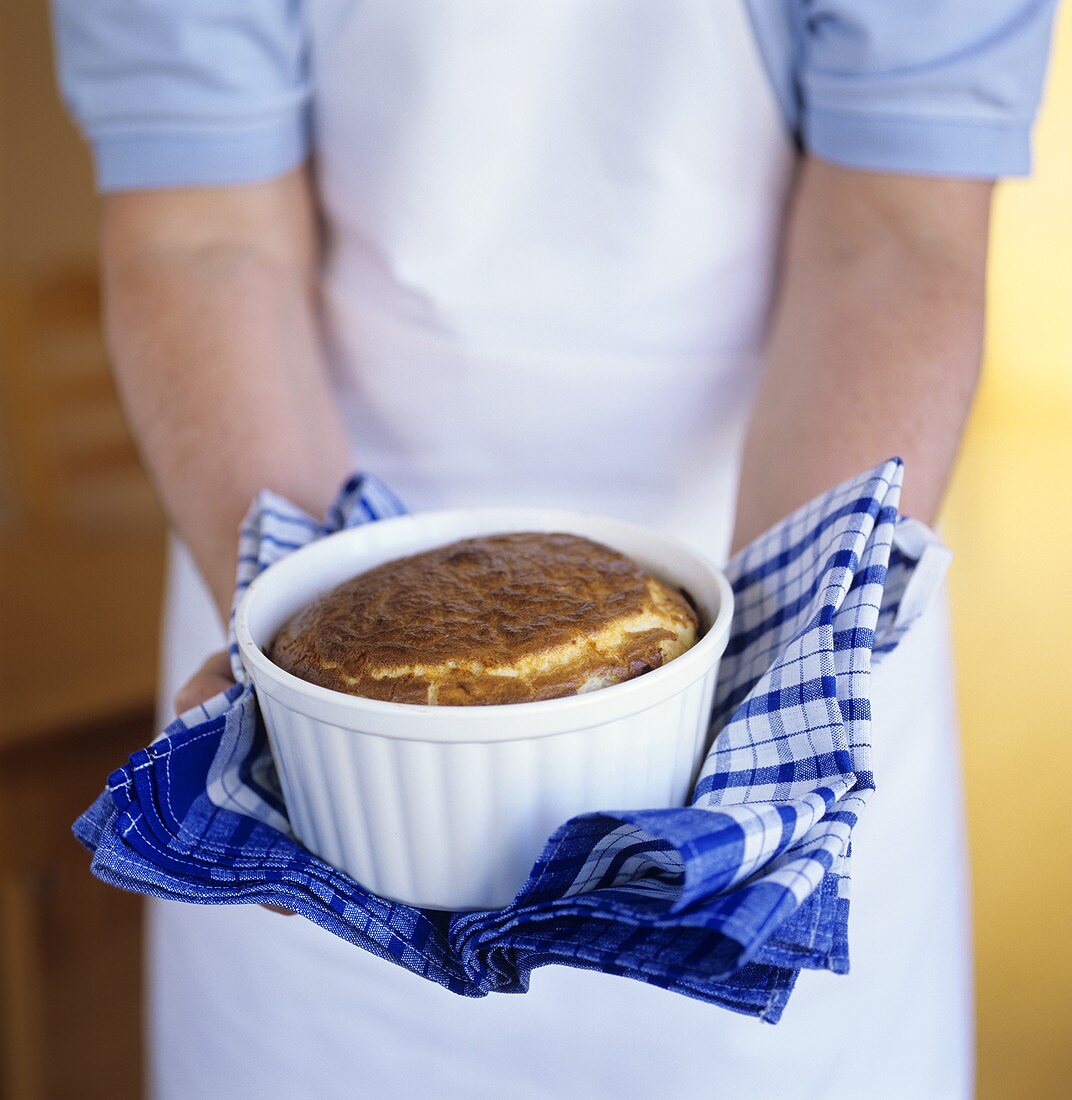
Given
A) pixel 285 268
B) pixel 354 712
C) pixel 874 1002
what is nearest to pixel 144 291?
pixel 285 268

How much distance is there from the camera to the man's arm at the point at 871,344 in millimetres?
677

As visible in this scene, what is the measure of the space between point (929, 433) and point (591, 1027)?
0.41 m

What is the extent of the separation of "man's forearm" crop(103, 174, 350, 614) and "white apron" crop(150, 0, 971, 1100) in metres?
0.06

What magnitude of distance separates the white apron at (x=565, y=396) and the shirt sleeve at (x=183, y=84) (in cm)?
4

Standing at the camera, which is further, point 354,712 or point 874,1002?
point 874,1002

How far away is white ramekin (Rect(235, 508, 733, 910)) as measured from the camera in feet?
1.55

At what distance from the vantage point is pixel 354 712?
0.47 metres

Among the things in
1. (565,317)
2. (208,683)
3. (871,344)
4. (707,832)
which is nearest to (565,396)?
(565,317)

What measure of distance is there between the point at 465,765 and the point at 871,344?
1.26 ft

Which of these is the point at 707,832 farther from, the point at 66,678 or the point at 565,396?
the point at 66,678

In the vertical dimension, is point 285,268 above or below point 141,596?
above

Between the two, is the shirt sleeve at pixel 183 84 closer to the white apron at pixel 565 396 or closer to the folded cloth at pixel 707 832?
the white apron at pixel 565 396

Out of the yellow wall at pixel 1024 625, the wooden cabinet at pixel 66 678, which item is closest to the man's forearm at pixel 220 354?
the wooden cabinet at pixel 66 678

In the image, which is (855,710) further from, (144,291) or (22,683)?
(22,683)
